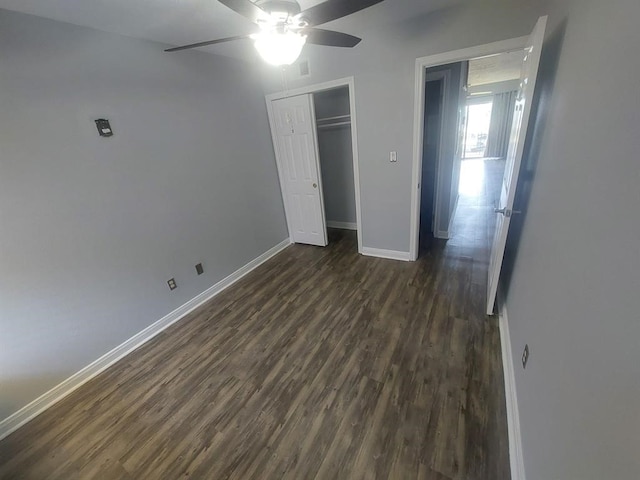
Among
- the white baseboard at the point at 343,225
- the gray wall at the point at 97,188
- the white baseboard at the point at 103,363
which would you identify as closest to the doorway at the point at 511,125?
the white baseboard at the point at 343,225

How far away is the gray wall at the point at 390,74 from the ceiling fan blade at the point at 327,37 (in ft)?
2.00

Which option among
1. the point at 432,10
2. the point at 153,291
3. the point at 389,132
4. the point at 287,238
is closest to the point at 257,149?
the point at 287,238

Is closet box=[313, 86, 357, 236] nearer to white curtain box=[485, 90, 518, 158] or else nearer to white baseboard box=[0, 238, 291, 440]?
white baseboard box=[0, 238, 291, 440]

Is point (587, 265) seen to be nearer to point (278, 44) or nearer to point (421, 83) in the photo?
point (278, 44)

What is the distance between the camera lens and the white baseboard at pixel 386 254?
10.6 ft

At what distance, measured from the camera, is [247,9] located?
4.15 ft

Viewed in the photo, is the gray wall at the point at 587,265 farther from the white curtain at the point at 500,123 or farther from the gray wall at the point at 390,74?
the white curtain at the point at 500,123

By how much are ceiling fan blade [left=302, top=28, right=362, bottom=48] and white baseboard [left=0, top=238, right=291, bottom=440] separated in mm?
2535

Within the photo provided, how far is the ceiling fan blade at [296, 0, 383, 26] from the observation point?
1271mm

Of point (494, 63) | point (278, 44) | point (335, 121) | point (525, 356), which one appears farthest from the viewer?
point (494, 63)

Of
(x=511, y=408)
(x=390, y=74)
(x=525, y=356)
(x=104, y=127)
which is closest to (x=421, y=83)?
(x=390, y=74)

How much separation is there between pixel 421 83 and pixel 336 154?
6.07 feet

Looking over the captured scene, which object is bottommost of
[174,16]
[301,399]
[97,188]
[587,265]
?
[301,399]

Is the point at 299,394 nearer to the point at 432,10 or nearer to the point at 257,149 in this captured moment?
the point at 257,149
